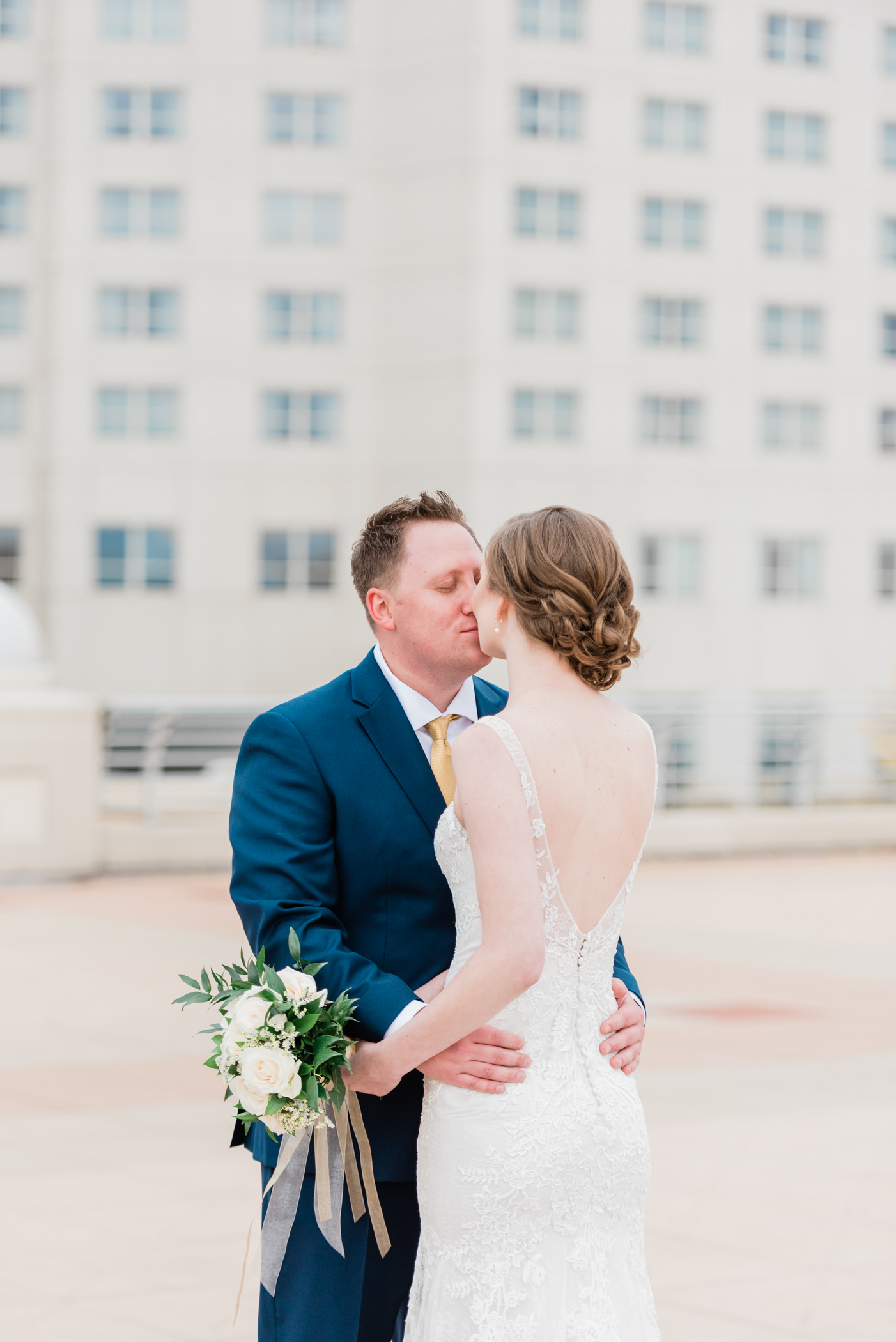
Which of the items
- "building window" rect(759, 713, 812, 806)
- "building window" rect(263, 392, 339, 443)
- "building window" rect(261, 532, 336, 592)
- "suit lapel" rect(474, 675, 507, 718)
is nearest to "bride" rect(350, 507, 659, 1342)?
"suit lapel" rect(474, 675, 507, 718)

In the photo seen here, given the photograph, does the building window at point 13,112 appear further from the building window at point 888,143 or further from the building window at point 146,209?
the building window at point 888,143

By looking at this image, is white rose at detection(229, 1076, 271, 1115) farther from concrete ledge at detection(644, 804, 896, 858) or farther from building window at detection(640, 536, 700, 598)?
building window at detection(640, 536, 700, 598)

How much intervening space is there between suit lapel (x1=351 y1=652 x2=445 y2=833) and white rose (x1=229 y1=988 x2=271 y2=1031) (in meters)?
0.49

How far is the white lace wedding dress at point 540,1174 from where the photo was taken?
Answer: 10.0 feet

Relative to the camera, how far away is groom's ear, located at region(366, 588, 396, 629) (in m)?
3.39

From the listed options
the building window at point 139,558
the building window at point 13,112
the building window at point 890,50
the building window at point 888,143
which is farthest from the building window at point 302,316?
the building window at point 890,50

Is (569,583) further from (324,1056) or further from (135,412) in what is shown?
(135,412)

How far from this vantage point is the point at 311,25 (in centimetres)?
4528

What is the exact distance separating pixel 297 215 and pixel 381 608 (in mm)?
43368

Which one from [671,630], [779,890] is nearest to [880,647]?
[671,630]

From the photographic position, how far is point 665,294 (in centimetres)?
4569

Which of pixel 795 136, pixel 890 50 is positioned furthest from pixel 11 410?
pixel 890 50

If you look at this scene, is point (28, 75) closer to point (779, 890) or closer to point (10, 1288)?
point (779, 890)

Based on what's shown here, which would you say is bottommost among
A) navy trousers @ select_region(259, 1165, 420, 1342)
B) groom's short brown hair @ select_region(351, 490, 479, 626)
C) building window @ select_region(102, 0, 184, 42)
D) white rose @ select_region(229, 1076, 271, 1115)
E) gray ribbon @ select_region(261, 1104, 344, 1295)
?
navy trousers @ select_region(259, 1165, 420, 1342)
